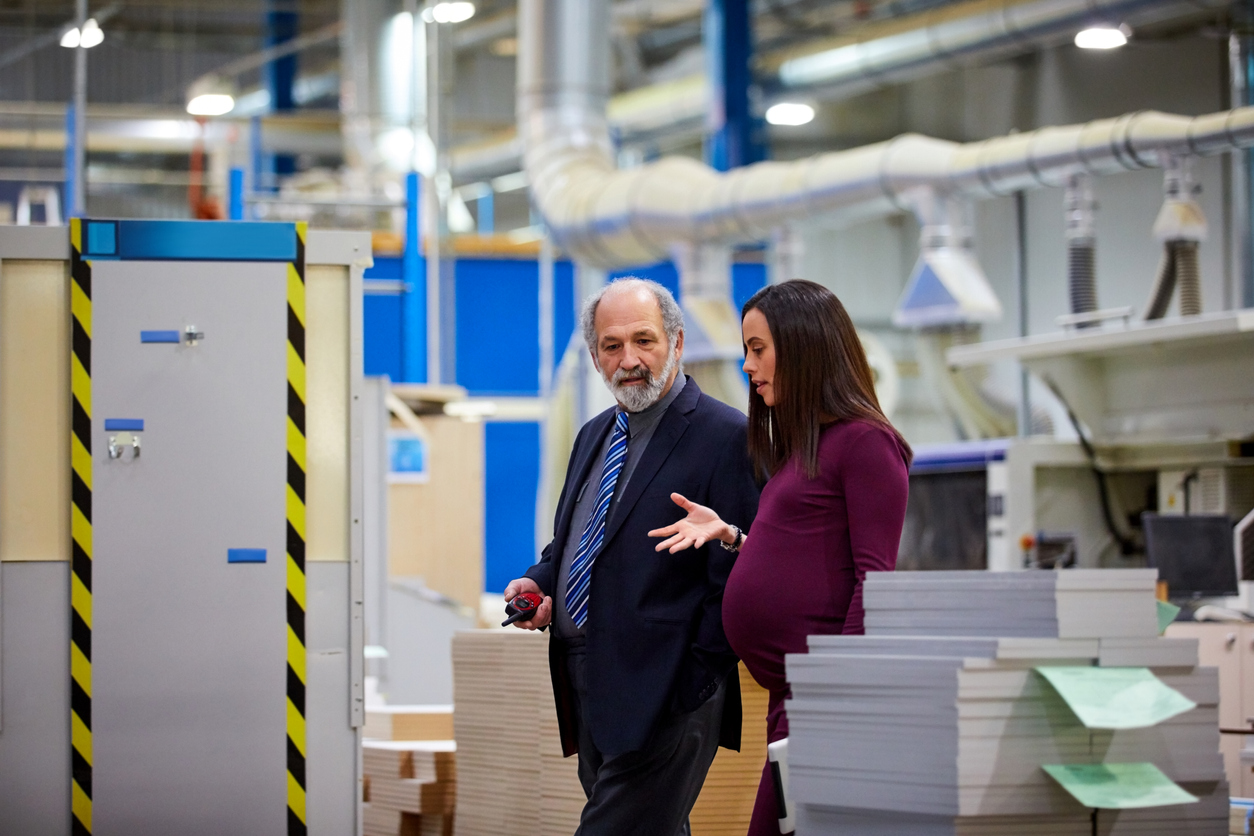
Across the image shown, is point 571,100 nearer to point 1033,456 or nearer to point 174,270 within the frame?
point 1033,456

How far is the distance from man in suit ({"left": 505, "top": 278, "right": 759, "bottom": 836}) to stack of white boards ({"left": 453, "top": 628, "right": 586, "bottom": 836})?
3.53ft

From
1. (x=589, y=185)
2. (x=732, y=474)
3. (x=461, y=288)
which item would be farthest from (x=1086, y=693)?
(x=461, y=288)

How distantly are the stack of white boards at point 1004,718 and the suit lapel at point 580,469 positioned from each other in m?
0.81

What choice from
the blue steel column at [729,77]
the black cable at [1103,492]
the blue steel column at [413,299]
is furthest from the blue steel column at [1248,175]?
the blue steel column at [413,299]

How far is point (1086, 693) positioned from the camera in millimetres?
2463

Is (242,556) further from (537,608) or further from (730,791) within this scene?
(730,791)

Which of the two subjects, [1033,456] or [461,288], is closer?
[1033,456]

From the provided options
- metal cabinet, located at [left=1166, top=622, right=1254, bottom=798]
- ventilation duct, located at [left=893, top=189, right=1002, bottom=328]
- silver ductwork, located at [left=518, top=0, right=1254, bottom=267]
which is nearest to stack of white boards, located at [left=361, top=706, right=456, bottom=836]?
metal cabinet, located at [left=1166, top=622, right=1254, bottom=798]

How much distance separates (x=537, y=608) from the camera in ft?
10.8

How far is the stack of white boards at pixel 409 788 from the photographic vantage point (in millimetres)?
5023

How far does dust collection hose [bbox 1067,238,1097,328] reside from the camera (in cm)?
863

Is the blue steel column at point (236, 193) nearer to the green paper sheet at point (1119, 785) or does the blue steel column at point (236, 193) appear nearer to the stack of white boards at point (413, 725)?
the stack of white boards at point (413, 725)

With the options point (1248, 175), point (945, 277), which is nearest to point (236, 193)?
point (945, 277)

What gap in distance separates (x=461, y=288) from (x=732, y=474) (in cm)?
1476
